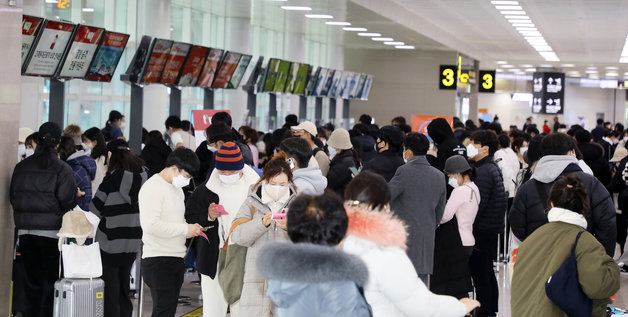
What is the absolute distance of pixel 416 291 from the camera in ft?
11.6

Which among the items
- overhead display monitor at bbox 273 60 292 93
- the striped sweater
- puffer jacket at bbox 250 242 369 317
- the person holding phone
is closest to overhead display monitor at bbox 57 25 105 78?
the striped sweater

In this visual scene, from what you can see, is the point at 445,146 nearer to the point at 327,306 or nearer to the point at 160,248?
the point at 160,248

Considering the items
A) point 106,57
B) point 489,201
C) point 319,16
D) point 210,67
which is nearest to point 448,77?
point 319,16

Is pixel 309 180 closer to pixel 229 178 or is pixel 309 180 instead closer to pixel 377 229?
pixel 229 178

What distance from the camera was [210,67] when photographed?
14273 mm

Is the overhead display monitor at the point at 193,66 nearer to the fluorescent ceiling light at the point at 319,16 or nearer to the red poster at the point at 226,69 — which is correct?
the red poster at the point at 226,69

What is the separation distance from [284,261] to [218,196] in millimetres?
3127

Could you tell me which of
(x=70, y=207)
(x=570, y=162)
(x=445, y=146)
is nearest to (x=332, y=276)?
(x=570, y=162)

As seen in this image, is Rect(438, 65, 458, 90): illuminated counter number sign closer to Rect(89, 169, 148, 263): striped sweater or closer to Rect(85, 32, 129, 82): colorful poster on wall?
Rect(85, 32, 129, 82): colorful poster on wall

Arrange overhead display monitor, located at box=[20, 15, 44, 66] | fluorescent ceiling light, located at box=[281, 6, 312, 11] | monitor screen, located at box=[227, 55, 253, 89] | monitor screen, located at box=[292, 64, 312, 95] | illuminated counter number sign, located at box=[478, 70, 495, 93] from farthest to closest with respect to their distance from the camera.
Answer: illuminated counter number sign, located at box=[478, 70, 495, 93], monitor screen, located at box=[292, 64, 312, 95], fluorescent ceiling light, located at box=[281, 6, 312, 11], monitor screen, located at box=[227, 55, 253, 89], overhead display monitor, located at box=[20, 15, 44, 66]

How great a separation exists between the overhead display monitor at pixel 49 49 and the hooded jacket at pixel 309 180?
412cm

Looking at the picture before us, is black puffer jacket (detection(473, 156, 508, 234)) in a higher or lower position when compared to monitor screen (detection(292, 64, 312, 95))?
A: lower

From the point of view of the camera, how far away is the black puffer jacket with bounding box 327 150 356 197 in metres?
8.78

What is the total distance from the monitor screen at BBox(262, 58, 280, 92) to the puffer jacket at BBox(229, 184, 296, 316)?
1197cm
